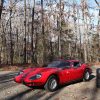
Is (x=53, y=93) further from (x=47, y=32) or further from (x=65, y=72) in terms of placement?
(x=47, y=32)

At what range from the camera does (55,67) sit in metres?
13.4

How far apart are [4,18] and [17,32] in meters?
9.29

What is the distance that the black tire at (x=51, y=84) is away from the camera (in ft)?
40.5

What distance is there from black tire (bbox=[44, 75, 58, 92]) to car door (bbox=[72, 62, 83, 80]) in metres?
1.78

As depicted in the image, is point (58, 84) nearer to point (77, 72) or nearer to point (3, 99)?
point (77, 72)

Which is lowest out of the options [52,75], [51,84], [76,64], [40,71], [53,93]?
[53,93]

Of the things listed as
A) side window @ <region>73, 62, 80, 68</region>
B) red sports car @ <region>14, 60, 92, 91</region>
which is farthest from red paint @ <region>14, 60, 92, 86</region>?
side window @ <region>73, 62, 80, 68</region>

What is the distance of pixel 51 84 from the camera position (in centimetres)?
1257

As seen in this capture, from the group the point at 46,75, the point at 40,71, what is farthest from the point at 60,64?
the point at 46,75

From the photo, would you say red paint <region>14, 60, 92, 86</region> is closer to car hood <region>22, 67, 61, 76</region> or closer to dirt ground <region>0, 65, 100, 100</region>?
car hood <region>22, 67, 61, 76</region>

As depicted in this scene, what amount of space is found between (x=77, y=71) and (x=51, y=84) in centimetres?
245

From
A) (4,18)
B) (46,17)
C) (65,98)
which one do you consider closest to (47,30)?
(46,17)

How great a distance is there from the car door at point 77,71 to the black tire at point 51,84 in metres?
1.78

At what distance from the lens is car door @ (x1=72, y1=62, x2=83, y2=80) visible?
14367 millimetres
